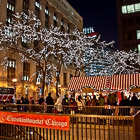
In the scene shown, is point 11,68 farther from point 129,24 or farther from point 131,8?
point 131,8

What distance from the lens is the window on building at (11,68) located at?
40.6 metres

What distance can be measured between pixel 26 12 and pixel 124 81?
123ft

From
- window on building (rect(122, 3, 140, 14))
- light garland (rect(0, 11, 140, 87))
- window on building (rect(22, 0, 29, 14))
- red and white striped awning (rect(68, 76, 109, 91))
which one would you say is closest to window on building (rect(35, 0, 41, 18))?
window on building (rect(22, 0, 29, 14))

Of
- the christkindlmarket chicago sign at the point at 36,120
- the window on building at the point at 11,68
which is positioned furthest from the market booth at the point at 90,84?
the window on building at the point at 11,68

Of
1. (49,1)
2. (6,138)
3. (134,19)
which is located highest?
(49,1)

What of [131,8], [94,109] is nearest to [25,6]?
[131,8]

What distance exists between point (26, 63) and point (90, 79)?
30.6 metres

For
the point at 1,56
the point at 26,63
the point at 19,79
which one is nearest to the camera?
the point at 1,56

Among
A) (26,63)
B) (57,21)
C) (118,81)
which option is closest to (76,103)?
(118,81)

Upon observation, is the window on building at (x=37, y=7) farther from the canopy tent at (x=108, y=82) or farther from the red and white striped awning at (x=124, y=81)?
the red and white striped awning at (x=124, y=81)

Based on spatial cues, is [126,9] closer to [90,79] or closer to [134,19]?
[134,19]

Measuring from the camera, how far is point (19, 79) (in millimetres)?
42781

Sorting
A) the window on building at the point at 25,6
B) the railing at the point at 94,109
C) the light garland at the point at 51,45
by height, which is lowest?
the railing at the point at 94,109

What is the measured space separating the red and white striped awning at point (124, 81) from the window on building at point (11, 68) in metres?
27.8
